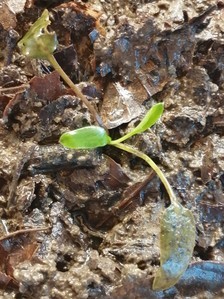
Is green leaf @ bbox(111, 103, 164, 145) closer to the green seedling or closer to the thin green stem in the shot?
the thin green stem

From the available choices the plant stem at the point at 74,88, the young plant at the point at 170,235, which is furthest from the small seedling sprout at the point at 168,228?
the plant stem at the point at 74,88

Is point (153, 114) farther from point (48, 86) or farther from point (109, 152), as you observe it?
point (48, 86)

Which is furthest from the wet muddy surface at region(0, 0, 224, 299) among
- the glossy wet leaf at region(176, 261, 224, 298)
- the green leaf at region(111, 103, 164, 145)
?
the green leaf at region(111, 103, 164, 145)

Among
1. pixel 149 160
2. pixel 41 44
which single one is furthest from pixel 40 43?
pixel 149 160

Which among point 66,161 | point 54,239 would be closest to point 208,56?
point 66,161

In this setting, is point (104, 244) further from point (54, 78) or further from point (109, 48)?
point (109, 48)
